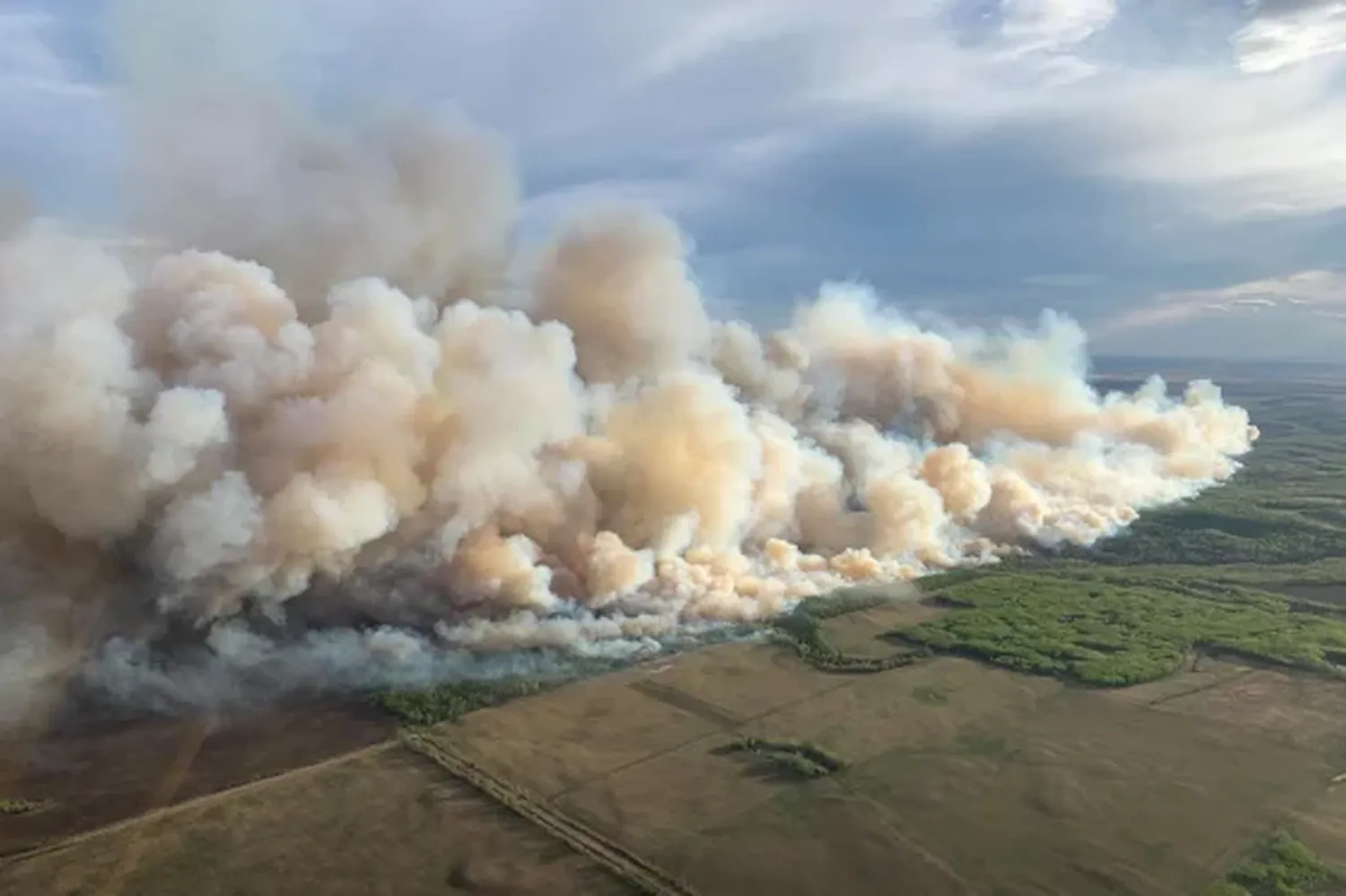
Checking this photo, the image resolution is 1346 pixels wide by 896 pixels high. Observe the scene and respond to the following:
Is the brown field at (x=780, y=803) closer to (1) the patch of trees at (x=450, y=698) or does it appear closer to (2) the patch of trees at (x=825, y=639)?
(1) the patch of trees at (x=450, y=698)

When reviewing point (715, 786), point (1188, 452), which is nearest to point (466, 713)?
point (715, 786)

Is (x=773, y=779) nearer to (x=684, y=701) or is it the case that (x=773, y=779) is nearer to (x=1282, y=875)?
(x=684, y=701)

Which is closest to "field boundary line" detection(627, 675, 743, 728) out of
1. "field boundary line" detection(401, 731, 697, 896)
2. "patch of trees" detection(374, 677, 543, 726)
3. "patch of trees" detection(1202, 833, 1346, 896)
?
"patch of trees" detection(374, 677, 543, 726)

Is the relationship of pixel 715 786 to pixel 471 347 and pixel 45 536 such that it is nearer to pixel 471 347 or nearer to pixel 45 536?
pixel 471 347

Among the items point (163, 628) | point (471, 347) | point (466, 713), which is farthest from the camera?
point (471, 347)

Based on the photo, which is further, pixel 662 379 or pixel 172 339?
pixel 662 379

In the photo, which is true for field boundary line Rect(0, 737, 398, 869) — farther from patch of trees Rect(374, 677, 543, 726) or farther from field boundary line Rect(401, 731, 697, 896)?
patch of trees Rect(374, 677, 543, 726)

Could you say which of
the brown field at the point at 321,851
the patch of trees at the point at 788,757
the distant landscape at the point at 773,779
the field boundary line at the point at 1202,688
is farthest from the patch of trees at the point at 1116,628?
the brown field at the point at 321,851
